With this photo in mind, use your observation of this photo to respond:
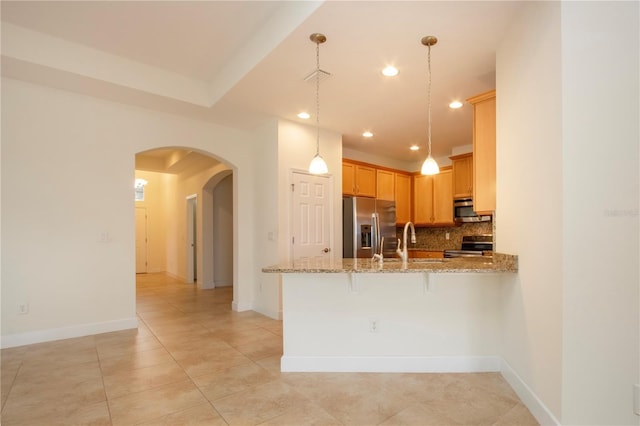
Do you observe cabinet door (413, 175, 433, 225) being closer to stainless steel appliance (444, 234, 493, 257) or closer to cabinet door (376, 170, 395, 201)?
cabinet door (376, 170, 395, 201)

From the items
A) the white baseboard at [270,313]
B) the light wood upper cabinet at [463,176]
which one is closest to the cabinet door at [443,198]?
the light wood upper cabinet at [463,176]

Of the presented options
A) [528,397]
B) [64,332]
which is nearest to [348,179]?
[528,397]

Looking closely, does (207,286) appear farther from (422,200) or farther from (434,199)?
(434,199)

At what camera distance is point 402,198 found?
6684 millimetres

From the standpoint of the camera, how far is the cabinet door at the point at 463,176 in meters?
5.54

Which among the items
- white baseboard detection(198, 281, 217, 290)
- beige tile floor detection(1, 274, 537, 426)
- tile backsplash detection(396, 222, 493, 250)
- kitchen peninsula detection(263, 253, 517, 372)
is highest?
tile backsplash detection(396, 222, 493, 250)

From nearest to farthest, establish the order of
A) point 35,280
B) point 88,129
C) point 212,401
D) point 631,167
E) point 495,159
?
point 631,167
point 212,401
point 495,159
point 35,280
point 88,129

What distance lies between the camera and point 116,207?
4.05m

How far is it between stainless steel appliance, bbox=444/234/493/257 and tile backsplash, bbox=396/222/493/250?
31cm

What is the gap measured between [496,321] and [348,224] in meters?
2.86

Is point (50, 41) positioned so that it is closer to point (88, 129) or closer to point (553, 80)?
point (88, 129)

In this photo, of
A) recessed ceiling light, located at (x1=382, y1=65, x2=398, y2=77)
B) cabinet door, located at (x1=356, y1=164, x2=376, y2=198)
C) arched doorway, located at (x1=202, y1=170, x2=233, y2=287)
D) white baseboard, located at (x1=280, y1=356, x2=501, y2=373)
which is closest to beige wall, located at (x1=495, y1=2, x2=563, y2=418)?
white baseboard, located at (x1=280, y1=356, x2=501, y2=373)

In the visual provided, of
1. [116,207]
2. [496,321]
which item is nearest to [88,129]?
[116,207]

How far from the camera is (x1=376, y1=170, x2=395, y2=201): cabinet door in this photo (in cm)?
621
